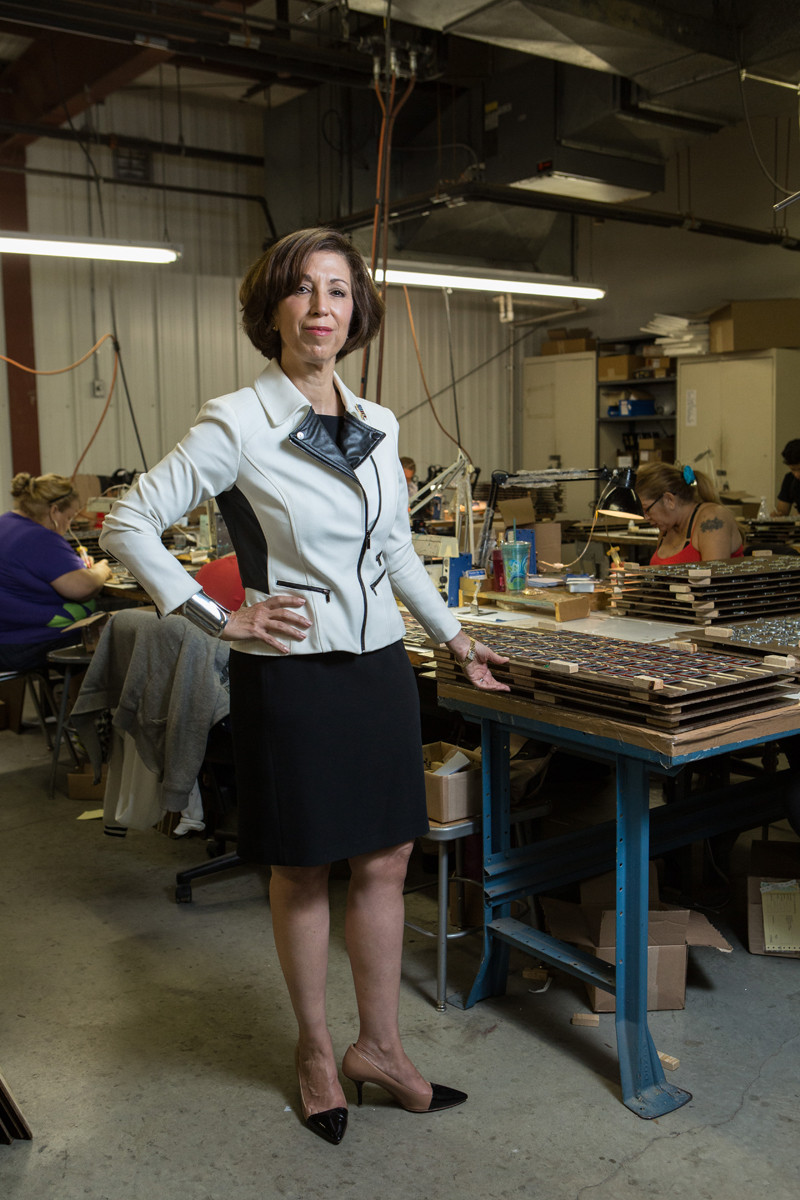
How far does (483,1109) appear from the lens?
192 cm

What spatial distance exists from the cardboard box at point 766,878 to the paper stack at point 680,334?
18.8 ft

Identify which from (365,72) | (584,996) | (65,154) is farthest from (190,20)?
(584,996)

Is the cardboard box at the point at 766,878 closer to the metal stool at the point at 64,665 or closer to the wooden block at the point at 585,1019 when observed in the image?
the wooden block at the point at 585,1019

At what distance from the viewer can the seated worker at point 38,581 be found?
4.05 m

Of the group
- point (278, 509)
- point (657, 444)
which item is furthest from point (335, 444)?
point (657, 444)

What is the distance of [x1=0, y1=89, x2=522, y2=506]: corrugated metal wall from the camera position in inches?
280

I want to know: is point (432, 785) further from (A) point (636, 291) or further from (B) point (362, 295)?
(A) point (636, 291)

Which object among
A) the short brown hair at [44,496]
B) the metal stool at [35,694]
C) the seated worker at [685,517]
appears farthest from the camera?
the short brown hair at [44,496]

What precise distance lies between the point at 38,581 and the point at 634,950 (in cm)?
296

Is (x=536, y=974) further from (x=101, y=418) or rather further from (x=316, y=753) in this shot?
(x=101, y=418)

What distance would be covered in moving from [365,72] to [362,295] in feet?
14.5

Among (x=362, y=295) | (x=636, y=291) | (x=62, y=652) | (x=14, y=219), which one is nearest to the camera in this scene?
(x=362, y=295)

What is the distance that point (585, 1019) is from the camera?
2.22m

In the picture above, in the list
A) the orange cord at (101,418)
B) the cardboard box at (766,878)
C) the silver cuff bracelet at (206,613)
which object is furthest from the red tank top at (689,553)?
the orange cord at (101,418)
